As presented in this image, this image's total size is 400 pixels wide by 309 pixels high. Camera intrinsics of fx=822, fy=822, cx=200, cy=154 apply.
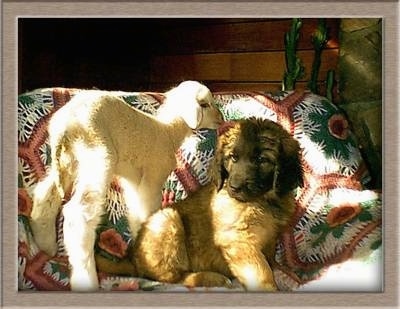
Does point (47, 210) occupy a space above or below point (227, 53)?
below

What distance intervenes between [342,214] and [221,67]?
0.49 meters

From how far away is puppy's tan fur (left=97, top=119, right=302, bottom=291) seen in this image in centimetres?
203

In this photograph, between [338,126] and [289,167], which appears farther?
[338,126]

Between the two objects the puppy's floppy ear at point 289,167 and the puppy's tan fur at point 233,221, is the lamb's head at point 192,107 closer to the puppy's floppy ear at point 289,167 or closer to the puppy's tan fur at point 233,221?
the puppy's tan fur at point 233,221

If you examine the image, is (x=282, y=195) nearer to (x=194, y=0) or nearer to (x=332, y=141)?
(x=332, y=141)

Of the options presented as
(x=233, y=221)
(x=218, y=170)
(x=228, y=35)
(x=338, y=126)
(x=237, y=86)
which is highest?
(x=228, y=35)

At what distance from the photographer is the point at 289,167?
207 cm

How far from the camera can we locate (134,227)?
2.05 meters

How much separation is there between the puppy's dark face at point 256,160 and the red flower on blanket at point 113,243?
11.6 inches

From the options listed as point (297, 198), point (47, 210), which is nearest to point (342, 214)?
point (297, 198)

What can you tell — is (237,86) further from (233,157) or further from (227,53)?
(233,157)

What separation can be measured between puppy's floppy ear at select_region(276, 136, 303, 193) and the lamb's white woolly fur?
0.94ft

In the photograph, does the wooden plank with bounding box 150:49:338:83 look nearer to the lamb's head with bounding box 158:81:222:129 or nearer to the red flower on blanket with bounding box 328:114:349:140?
the lamb's head with bounding box 158:81:222:129

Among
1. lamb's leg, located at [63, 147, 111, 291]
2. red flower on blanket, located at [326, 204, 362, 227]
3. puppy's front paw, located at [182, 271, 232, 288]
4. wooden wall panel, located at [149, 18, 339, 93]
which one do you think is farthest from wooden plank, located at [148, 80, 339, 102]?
puppy's front paw, located at [182, 271, 232, 288]
